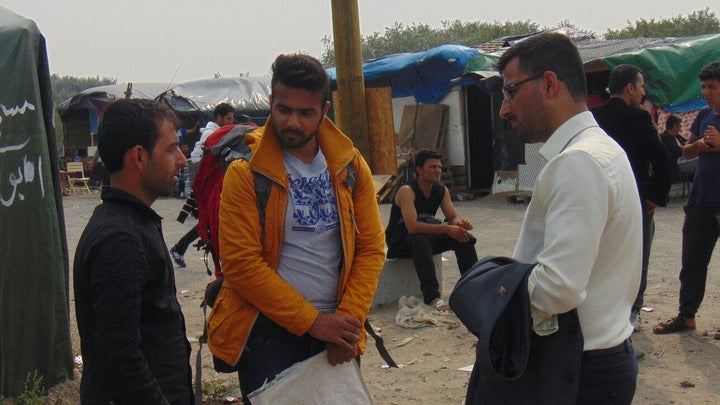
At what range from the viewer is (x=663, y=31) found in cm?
4047

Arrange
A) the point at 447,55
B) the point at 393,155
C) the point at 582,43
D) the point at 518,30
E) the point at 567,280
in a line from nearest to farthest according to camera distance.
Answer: the point at 567,280 → the point at 393,155 → the point at 447,55 → the point at 582,43 → the point at 518,30

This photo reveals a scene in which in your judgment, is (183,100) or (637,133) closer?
(637,133)

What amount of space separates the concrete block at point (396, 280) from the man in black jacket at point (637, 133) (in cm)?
214

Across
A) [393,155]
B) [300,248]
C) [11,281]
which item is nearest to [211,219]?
[11,281]

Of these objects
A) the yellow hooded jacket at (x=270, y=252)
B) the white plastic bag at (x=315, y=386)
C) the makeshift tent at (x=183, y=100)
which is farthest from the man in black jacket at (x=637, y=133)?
the makeshift tent at (x=183, y=100)

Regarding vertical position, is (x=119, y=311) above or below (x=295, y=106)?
below

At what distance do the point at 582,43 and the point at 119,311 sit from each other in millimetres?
16307

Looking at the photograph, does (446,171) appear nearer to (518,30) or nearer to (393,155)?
(393,155)

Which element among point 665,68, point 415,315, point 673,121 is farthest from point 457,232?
point 665,68

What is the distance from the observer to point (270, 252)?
289 centimetres

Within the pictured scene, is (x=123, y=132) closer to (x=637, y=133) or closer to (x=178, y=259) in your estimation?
(x=637, y=133)

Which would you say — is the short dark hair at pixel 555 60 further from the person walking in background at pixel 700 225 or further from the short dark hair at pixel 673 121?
the short dark hair at pixel 673 121

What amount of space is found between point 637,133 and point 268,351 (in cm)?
362

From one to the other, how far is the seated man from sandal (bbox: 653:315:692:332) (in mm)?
1719
